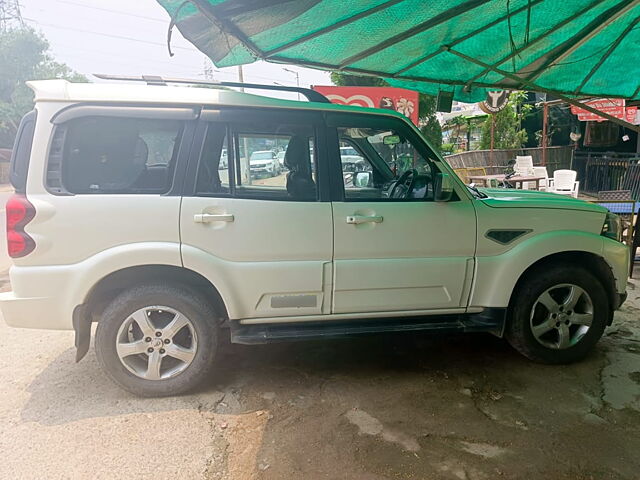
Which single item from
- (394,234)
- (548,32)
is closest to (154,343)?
(394,234)

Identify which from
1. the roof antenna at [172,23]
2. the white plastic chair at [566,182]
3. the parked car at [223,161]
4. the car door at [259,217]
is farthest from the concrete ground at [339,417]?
the white plastic chair at [566,182]

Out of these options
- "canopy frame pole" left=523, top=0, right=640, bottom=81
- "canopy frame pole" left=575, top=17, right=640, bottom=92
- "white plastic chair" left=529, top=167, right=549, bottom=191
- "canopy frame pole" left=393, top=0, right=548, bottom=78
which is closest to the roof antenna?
"canopy frame pole" left=393, top=0, right=548, bottom=78

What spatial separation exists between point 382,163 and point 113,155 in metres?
1.97

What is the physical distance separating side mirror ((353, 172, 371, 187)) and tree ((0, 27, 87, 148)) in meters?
35.9

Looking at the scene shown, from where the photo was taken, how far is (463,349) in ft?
12.5

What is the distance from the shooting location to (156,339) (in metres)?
2.99

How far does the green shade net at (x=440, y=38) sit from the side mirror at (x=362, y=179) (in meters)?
1.26

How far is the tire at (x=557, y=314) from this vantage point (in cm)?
335

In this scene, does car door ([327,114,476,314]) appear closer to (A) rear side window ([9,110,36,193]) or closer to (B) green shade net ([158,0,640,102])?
(B) green shade net ([158,0,640,102])

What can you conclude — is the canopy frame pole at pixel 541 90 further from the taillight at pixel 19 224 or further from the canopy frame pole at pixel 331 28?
the taillight at pixel 19 224

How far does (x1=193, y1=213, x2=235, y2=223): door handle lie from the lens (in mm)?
2867

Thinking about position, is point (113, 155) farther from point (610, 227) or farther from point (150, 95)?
point (610, 227)

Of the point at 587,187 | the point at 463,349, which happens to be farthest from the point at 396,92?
the point at 587,187

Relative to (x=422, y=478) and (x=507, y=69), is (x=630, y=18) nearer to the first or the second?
(x=507, y=69)
